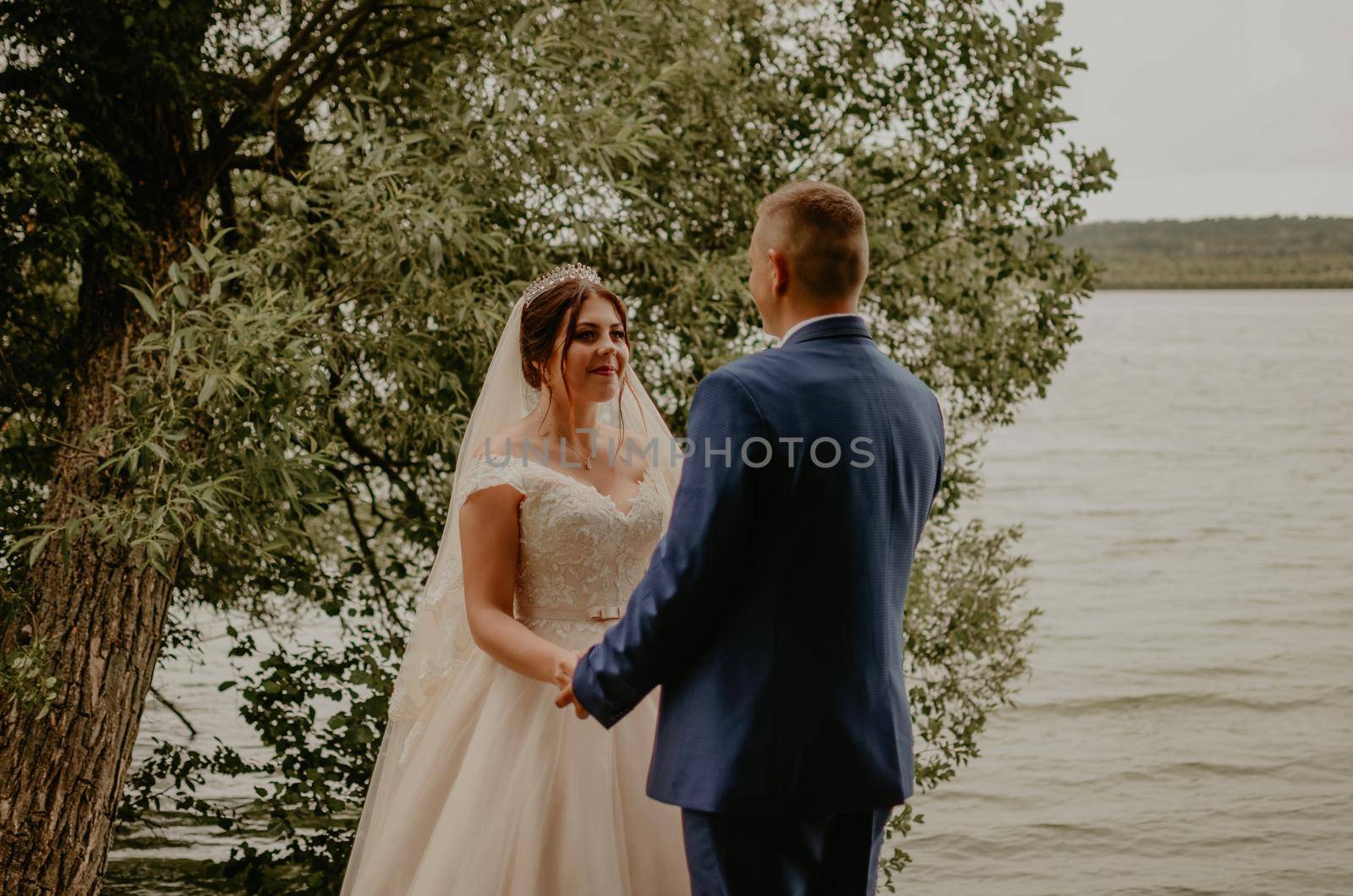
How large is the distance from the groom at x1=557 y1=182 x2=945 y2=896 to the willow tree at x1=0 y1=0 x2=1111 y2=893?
1758 millimetres

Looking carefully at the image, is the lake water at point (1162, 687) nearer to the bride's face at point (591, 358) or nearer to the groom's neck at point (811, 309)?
the bride's face at point (591, 358)

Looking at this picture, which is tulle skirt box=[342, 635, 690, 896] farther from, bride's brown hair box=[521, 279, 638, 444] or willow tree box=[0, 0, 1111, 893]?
willow tree box=[0, 0, 1111, 893]

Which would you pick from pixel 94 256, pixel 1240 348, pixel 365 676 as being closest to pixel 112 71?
pixel 94 256

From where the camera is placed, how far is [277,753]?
4.78 m

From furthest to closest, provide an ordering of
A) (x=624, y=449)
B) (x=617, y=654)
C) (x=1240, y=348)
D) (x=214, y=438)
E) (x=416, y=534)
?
(x=1240, y=348)
(x=416, y=534)
(x=214, y=438)
(x=624, y=449)
(x=617, y=654)

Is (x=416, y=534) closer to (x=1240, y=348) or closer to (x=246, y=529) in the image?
(x=246, y=529)

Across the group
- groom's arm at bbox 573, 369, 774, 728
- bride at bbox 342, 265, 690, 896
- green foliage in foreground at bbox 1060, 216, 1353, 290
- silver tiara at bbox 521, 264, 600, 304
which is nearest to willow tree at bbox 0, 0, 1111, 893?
silver tiara at bbox 521, 264, 600, 304

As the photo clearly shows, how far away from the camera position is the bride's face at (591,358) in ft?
9.71

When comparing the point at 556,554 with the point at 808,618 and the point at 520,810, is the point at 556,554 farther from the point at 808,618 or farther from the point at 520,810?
the point at 808,618

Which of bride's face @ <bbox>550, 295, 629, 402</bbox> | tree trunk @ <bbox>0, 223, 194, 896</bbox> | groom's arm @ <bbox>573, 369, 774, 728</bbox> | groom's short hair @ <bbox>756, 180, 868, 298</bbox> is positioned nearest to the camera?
groom's arm @ <bbox>573, 369, 774, 728</bbox>

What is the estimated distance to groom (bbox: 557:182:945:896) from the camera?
6.77 ft

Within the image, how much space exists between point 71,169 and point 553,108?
1.62 meters

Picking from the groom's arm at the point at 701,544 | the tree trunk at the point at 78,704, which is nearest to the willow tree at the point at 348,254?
the tree trunk at the point at 78,704

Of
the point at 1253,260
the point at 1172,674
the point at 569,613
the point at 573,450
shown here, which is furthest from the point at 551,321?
the point at 1253,260
